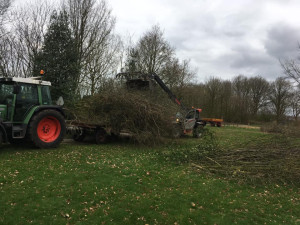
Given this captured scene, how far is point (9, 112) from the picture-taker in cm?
705

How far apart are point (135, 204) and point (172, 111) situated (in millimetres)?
6954

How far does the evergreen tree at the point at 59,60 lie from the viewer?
1366 cm

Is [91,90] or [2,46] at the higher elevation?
[2,46]

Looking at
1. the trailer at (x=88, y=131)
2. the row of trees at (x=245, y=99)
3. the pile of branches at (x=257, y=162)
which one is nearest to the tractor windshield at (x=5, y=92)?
the trailer at (x=88, y=131)

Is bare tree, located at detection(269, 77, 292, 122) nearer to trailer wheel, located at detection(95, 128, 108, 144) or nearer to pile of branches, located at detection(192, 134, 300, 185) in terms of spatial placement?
pile of branches, located at detection(192, 134, 300, 185)

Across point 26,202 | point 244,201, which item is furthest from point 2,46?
point 244,201

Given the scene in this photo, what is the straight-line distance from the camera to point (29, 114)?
7.33 metres

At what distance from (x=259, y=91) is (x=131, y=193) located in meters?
51.9

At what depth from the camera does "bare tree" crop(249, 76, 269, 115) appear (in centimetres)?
4860

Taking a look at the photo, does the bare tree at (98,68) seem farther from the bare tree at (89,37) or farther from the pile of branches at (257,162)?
the pile of branches at (257,162)

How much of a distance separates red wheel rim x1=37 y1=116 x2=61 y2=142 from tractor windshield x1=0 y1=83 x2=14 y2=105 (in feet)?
4.08

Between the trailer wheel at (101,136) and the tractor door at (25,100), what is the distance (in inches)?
114

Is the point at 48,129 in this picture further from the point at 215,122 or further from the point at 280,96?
the point at 280,96

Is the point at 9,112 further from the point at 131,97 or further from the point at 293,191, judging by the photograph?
the point at 293,191
